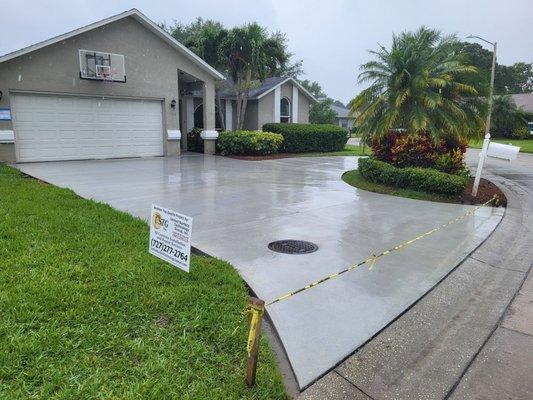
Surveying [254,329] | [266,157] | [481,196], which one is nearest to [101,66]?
[266,157]

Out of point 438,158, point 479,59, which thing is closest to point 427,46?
point 438,158

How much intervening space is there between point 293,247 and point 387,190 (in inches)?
202

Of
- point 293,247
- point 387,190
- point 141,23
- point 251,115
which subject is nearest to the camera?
point 293,247

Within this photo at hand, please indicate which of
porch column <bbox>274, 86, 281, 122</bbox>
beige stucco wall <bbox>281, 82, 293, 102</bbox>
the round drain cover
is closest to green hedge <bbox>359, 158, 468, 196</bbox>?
the round drain cover

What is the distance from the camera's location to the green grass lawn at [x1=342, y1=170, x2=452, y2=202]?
886 centimetres

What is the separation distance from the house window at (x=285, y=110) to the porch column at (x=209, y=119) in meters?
7.45

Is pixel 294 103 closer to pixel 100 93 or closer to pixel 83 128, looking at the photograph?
pixel 100 93

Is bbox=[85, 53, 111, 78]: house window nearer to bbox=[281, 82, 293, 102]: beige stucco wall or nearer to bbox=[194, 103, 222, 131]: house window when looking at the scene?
bbox=[194, 103, 222, 131]: house window

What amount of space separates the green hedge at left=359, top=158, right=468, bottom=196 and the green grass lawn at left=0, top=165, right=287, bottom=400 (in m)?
6.25

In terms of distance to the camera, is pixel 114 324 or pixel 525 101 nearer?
pixel 114 324

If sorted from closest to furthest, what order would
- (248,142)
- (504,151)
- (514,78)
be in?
(504,151)
(248,142)
(514,78)

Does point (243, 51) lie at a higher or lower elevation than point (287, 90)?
higher

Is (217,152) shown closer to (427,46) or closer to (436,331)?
(427,46)

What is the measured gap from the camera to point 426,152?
10.5 metres
